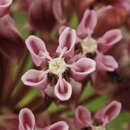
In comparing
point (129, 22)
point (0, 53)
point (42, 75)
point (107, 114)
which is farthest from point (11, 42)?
point (129, 22)

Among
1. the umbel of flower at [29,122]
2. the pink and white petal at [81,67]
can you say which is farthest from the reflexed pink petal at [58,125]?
the pink and white petal at [81,67]

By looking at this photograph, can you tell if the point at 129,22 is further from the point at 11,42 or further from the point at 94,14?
the point at 11,42

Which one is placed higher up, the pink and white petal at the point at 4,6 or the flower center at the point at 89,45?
the pink and white petal at the point at 4,6

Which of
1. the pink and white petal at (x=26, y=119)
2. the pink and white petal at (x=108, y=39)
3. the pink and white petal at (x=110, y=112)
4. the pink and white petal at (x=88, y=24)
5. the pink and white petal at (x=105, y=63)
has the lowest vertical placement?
the pink and white petal at (x=110, y=112)

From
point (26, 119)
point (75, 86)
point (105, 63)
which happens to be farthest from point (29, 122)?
point (105, 63)

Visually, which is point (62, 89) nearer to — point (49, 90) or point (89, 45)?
point (49, 90)

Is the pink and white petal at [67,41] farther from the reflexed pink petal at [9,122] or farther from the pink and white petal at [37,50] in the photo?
the reflexed pink petal at [9,122]

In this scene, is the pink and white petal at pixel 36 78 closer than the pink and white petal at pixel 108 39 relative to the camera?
Yes

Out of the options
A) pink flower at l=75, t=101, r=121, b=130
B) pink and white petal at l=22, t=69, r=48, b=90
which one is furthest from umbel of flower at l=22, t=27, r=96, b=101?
pink flower at l=75, t=101, r=121, b=130
